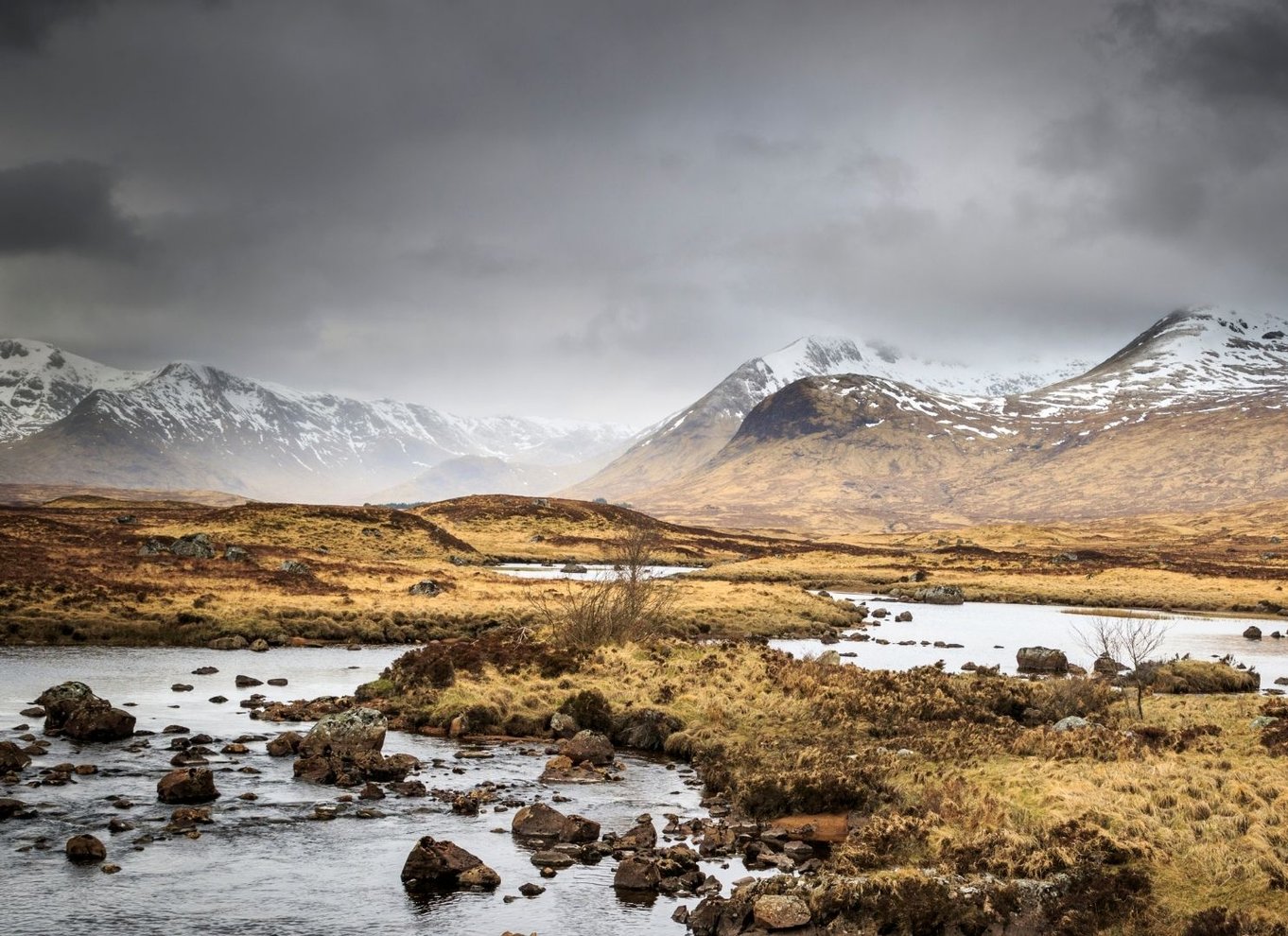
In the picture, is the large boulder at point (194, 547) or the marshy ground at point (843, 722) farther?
the large boulder at point (194, 547)

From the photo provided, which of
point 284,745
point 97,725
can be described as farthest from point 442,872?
point 97,725

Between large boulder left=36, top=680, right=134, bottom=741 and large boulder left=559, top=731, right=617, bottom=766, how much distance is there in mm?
14450

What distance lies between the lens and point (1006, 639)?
231 ft

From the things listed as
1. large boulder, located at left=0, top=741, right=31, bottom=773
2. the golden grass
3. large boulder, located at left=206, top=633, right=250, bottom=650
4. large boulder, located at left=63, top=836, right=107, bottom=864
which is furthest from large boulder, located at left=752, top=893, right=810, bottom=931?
large boulder, located at left=206, top=633, right=250, bottom=650

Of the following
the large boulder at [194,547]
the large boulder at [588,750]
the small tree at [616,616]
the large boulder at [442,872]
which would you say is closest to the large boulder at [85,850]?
the large boulder at [442,872]

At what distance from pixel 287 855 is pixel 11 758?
35.7 feet

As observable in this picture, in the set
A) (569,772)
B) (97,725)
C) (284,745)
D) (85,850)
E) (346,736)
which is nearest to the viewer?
(85,850)

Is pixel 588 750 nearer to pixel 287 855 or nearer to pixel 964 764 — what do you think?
pixel 964 764

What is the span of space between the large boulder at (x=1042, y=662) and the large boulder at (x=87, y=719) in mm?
43428

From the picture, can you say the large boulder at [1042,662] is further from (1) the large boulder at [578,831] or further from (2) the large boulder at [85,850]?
(2) the large boulder at [85,850]

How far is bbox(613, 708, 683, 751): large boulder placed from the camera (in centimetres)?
3597

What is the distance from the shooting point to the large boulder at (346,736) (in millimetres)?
30684

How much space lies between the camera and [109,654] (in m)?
50.9

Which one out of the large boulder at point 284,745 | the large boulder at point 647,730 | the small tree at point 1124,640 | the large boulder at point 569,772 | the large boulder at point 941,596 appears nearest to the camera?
the large boulder at point 569,772
